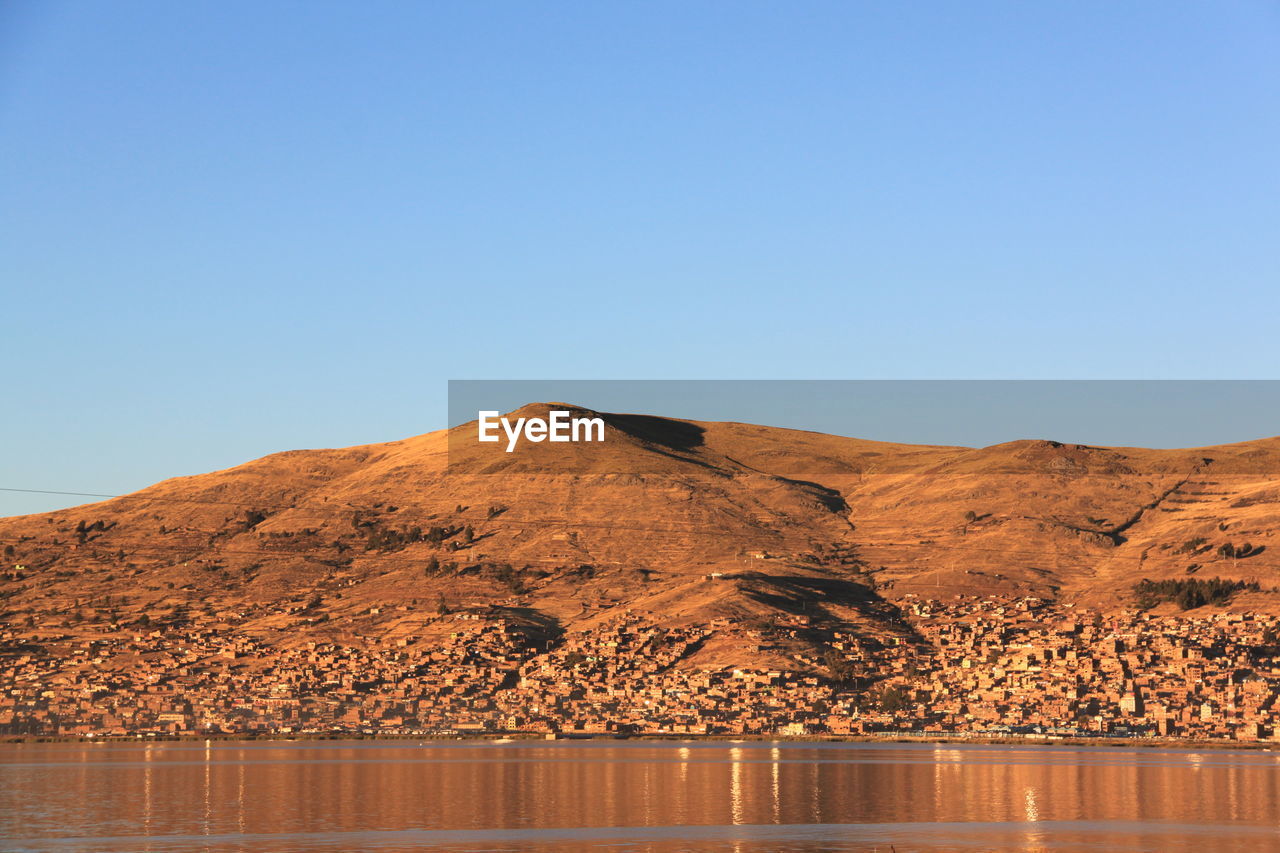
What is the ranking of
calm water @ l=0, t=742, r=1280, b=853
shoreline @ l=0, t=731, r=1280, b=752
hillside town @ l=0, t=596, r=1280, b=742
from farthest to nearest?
hillside town @ l=0, t=596, r=1280, b=742, shoreline @ l=0, t=731, r=1280, b=752, calm water @ l=0, t=742, r=1280, b=853

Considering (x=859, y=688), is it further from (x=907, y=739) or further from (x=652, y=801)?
(x=652, y=801)

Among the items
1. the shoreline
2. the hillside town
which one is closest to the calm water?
the shoreline

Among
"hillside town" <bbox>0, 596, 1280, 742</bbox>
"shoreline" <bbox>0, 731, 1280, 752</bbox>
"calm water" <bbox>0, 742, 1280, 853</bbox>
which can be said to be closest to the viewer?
"calm water" <bbox>0, 742, 1280, 853</bbox>

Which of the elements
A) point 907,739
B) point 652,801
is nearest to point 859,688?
point 907,739

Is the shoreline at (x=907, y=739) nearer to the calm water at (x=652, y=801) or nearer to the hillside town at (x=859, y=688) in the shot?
the hillside town at (x=859, y=688)

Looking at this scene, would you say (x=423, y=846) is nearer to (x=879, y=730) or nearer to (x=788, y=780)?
(x=788, y=780)

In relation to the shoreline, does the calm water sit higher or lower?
higher

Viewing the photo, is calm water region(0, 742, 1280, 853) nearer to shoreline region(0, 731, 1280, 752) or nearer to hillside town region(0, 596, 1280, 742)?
Answer: shoreline region(0, 731, 1280, 752)

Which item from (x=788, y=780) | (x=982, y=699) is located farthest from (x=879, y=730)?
(x=788, y=780)

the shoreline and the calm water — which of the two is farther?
the shoreline
